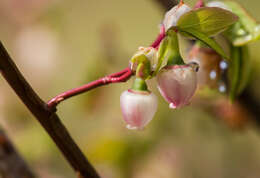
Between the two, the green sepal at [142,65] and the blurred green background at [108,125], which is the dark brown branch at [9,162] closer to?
the green sepal at [142,65]

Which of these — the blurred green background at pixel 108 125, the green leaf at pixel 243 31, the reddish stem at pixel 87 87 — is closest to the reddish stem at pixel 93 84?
the reddish stem at pixel 87 87

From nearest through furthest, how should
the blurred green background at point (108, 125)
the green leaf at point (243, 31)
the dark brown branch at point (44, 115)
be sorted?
the dark brown branch at point (44, 115)
the green leaf at point (243, 31)
the blurred green background at point (108, 125)

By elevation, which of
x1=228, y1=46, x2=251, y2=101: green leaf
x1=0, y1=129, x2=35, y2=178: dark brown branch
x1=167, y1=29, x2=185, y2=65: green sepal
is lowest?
x1=228, y1=46, x2=251, y2=101: green leaf

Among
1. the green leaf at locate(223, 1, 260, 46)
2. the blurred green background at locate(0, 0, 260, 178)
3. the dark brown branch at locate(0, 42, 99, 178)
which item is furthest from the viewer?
the blurred green background at locate(0, 0, 260, 178)

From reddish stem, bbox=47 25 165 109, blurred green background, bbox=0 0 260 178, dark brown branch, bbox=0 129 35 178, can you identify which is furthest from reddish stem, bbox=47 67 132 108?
blurred green background, bbox=0 0 260 178

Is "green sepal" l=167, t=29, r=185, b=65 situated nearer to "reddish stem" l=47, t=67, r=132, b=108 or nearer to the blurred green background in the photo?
"reddish stem" l=47, t=67, r=132, b=108

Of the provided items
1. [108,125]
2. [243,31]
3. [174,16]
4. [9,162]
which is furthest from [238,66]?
[108,125]

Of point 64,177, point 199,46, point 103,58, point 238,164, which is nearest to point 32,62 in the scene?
point 103,58

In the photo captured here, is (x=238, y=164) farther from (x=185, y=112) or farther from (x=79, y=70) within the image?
(x=79, y=70)
